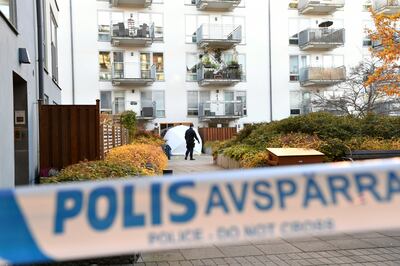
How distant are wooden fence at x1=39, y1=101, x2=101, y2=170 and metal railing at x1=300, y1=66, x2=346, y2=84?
28.4 meters

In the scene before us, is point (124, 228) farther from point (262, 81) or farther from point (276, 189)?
point (262, 81)

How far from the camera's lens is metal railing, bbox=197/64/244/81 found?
35906 mm

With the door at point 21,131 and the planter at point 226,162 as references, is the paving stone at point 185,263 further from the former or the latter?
the planter at point 226,162

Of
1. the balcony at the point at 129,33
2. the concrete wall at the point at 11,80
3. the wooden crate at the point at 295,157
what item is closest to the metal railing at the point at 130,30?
the balcony at the point at 129,33

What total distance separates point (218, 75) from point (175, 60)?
344 centimetres

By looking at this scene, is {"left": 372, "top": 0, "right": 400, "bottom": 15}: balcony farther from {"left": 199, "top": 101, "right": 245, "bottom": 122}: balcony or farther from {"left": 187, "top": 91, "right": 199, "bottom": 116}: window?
{"left": 187, "top": 91, "right": 199, "bottom": 116}: window

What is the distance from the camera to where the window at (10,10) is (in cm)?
866

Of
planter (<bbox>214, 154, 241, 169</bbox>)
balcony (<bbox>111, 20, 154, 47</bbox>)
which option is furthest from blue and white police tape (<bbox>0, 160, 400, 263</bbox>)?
balcony (<bbox>111, 20, 154, 47</bbox>)

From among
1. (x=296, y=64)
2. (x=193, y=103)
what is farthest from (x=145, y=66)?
(x=296, y=64)

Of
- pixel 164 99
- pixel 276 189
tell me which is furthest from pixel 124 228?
pixel 164 99

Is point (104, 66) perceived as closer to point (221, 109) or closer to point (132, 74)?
point (132, 74)

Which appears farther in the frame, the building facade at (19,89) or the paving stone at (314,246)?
the building facade at (19,89)

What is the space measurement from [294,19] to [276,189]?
38.0 m

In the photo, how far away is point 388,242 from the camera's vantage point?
679 centimetres
